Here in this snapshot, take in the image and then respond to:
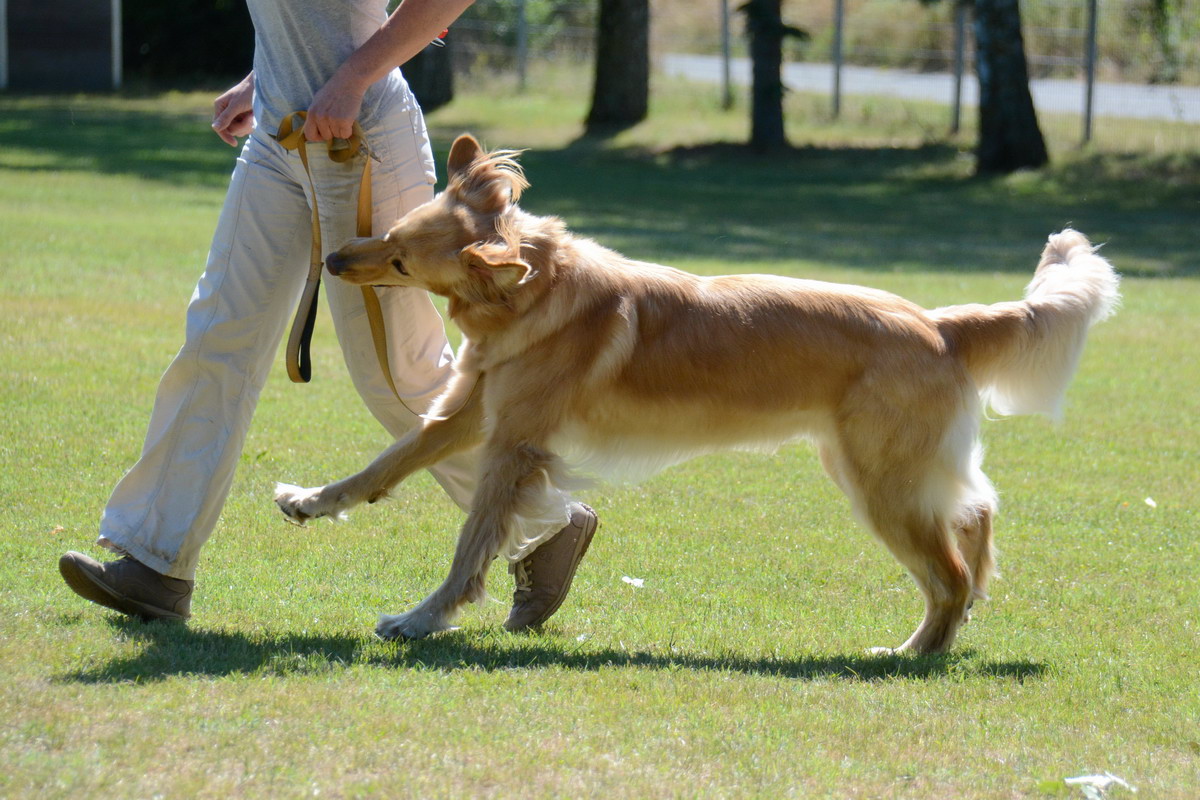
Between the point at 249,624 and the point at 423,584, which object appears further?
the point at 423,584

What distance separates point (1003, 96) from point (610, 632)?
18.8 metres

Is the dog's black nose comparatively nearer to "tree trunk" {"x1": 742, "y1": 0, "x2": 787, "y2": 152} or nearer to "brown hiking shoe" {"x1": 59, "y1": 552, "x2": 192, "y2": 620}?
"brown hiking shoe" {"x1": 59, "y1": 552, "x2": 192, "y2": 620}

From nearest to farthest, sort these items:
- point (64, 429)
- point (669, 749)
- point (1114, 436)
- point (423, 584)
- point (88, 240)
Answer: point (669, 749)
point (423, 584)
point (64, 429)
point (1114, 436)
point (88, 240)

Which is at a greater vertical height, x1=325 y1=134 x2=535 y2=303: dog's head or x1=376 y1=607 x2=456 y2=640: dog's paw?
x1=325 y1=134 x2=535 y2=303: dog's head

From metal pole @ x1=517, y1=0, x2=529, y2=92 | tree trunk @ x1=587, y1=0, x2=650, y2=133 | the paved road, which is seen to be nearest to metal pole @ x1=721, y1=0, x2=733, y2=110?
the paved road

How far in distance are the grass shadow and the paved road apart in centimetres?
2132

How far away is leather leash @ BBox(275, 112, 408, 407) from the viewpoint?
4484 mm

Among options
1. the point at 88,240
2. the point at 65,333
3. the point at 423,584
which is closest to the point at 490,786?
the point at 423,584

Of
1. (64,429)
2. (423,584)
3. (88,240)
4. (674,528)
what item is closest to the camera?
(423,584)

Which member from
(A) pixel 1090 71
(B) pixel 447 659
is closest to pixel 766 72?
(A) pixel 1090 71

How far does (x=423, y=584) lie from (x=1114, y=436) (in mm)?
5060

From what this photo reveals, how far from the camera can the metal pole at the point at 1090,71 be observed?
2316cm

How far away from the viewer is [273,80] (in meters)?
4.66

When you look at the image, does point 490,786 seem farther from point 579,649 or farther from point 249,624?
point 249,624
